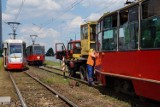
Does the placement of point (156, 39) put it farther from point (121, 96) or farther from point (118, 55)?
point (121, 96)

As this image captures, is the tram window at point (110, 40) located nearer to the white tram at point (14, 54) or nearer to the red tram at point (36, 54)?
the white tram at point (14, 54)

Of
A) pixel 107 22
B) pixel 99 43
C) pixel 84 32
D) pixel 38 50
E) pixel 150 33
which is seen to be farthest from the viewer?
pixel 38 50

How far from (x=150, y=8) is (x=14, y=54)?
2423cm

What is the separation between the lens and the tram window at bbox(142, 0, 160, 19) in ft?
32.9

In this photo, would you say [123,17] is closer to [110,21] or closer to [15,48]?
[110,21]

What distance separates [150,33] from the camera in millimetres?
10352

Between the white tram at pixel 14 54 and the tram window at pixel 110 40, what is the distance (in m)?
19.9

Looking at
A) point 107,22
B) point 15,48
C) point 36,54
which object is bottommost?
point 36,54

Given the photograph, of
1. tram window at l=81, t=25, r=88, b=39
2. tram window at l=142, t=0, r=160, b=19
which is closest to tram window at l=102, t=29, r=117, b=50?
tram window at l=142, t=0, r=160, b=19

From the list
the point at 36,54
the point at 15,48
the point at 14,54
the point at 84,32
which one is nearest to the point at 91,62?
the point at 84,32

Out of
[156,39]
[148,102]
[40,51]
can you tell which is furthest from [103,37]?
[40,51]

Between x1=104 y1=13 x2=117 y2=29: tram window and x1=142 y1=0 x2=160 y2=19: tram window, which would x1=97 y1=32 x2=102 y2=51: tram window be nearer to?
x1=104 y1=13 x2=117 y2=29: tram window

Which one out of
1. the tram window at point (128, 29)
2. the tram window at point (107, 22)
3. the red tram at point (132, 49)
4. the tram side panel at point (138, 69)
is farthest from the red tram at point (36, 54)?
the tram window at point (128, 29)

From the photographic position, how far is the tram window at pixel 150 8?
10.0m
